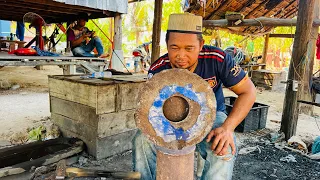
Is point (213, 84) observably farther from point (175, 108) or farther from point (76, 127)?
point (76, 127)

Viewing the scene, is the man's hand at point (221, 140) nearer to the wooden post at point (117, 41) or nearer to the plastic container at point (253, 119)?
the plastic container at point (253, 119)

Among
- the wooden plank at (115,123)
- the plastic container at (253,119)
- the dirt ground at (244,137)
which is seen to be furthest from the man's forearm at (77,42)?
the wooden plank at (115,123)

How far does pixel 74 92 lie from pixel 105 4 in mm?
5065

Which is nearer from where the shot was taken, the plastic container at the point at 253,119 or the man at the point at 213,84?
the man at the point at 213,84

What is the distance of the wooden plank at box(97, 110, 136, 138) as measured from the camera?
10.0 ft

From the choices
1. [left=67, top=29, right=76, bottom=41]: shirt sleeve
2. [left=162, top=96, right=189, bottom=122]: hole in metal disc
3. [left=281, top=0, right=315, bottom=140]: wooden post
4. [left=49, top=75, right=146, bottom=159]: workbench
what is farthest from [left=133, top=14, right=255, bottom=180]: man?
[left=67, top=29, right=76, bottom=41]: shirt sleeve

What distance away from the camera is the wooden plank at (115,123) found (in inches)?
120

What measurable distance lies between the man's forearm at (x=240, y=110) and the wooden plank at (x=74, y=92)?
177 cm

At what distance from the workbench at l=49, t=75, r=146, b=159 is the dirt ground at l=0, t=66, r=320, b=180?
21 cm

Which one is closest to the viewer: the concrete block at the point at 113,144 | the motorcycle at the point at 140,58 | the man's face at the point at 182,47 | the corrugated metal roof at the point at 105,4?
the man's face at the point at 182,47

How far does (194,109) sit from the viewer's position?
1169mm

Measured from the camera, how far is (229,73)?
76.9 inches

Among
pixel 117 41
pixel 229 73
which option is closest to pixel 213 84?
pixel 229 73

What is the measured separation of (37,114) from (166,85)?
5003 mm
